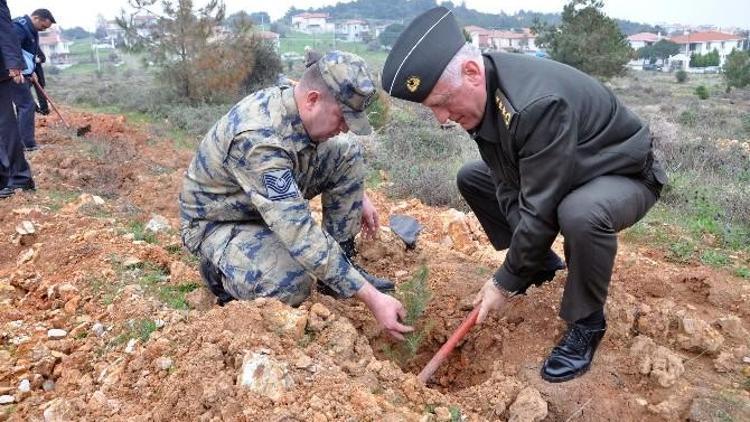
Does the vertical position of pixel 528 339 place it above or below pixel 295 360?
below

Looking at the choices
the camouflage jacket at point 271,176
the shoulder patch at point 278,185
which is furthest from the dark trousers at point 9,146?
the shoulder patch at point 278,185

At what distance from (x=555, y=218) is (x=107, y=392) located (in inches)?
65.4

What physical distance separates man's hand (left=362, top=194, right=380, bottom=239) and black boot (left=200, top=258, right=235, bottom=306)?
0.85m

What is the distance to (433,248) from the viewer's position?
379cm

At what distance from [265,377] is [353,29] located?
62595mm

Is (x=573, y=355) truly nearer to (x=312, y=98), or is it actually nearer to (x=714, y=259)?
(x=312, y=98)

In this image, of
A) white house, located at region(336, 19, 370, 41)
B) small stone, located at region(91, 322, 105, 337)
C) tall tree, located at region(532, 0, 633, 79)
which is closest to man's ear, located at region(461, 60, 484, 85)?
small stone, located at region(91, 322, 105, 337)

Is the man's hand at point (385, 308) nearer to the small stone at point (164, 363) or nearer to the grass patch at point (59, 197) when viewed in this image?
the small stone at point (164, 363)

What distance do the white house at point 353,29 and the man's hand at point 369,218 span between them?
5569cm

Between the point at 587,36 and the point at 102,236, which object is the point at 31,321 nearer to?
the point at 102,236

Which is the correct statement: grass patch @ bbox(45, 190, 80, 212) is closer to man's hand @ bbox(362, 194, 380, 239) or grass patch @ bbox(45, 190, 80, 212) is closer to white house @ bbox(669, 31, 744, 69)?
man's hand @ bbox(362, 194, 380, 239)

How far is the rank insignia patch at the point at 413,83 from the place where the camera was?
6.84 feet

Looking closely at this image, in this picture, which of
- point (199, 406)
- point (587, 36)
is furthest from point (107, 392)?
point (587, 36)

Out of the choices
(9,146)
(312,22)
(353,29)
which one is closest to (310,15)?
(312,22)
